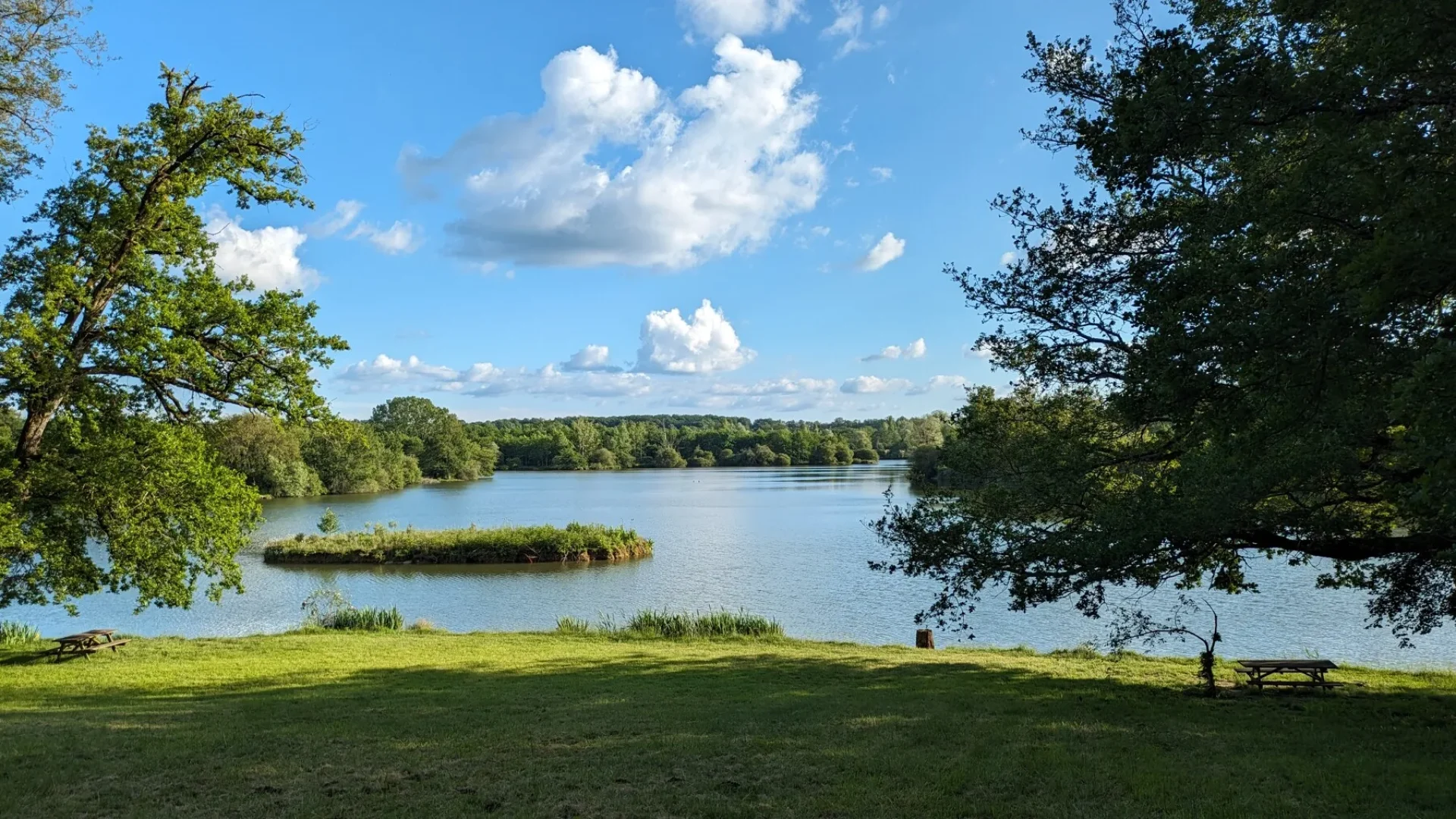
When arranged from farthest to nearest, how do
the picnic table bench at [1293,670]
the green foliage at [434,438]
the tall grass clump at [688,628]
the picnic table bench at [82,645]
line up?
the green foliage at [434,438], the tall grass clump at [688,628], the picnic table bench at [82,645], the picnic table bench at [1293,670]

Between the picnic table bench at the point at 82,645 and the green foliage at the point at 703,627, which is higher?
the picnic table bench at the point at 82,645

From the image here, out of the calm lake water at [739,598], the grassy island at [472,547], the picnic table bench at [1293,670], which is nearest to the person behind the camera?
the picnic table bench at [1293,670]

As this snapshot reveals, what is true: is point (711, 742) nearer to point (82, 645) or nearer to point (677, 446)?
point (82, 645)

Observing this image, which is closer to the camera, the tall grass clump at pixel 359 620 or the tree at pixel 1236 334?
the tree at pixel 1236 334

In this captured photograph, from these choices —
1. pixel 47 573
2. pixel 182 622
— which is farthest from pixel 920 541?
pixel 182 622

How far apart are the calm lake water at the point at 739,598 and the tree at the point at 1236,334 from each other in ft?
23.0

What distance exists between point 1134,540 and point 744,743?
4487 mm

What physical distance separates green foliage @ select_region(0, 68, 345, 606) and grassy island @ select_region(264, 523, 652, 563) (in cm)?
2303

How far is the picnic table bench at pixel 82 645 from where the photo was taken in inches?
525

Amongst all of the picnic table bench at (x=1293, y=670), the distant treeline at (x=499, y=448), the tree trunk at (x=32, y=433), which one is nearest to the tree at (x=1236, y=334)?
the picnic table bench at (x=1293, y=670)

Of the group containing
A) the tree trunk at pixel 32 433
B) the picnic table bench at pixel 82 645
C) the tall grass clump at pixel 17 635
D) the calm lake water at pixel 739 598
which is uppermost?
the tree trunk at pixel 32 433

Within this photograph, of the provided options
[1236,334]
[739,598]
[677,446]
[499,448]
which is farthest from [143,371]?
[677,446]

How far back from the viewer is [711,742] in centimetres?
714

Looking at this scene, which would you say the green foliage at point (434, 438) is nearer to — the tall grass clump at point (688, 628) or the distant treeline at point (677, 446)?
the distant treeline at point (677, 446)
